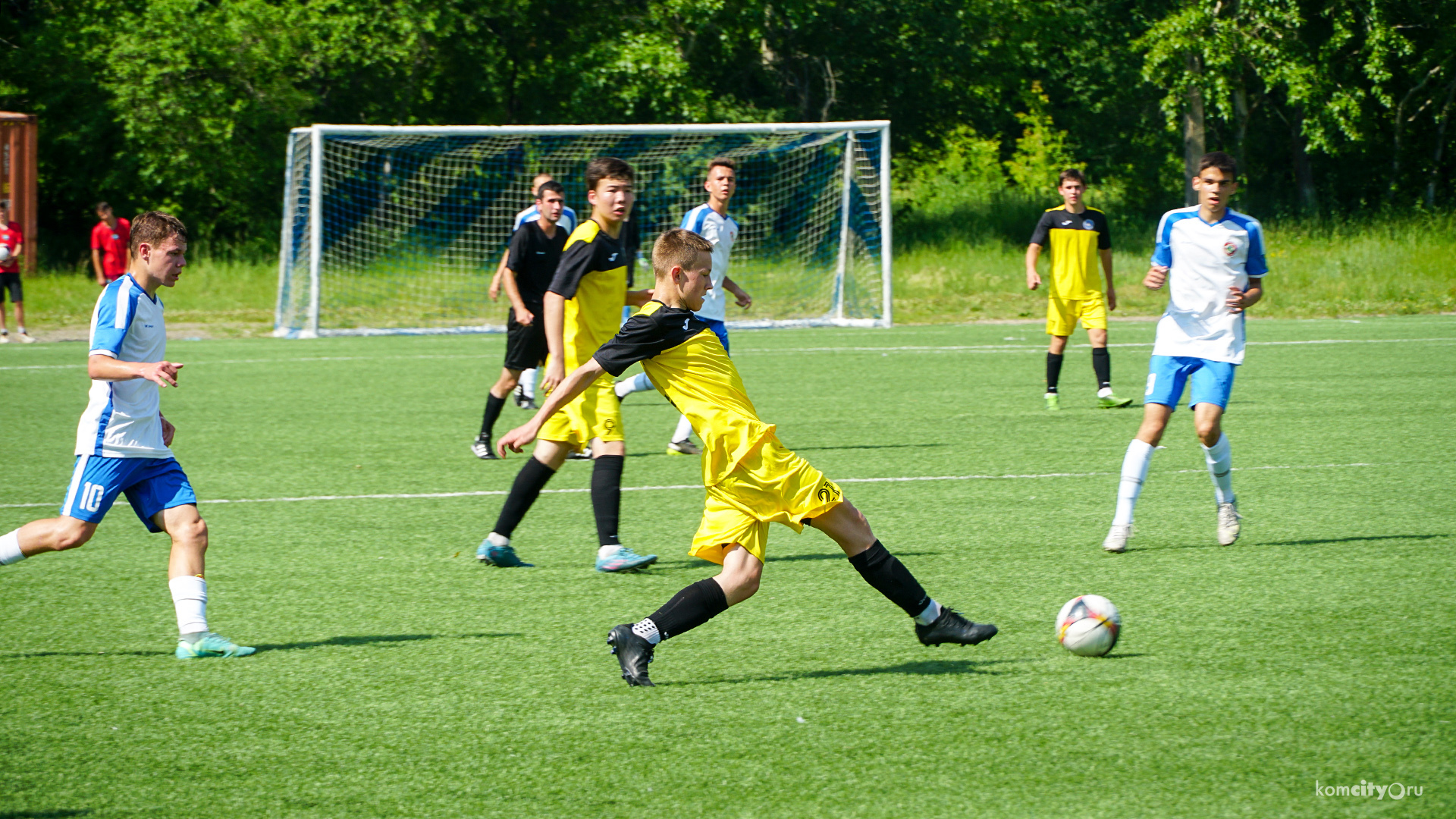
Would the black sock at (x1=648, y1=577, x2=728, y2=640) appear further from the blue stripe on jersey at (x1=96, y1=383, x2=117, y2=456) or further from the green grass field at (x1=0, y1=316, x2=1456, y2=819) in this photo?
the blue stripe on jersey at (x1=96, y1=383, x2=117, y2=456)

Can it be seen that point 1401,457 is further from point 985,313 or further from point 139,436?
point 985,313

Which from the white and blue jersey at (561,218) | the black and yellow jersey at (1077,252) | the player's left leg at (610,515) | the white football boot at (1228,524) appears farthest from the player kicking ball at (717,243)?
the black and yellow jersey at (1077,252)

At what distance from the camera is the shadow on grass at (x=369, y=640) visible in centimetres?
491

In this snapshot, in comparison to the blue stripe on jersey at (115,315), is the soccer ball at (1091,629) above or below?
below

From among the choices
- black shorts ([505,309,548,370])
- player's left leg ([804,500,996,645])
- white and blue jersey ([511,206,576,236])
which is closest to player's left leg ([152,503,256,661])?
player's left leg ([804,500,996,645])

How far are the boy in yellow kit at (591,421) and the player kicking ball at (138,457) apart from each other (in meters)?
1.62

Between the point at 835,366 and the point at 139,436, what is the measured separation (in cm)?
1071

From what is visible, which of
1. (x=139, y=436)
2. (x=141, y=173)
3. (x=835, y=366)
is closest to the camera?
(x=139, y=436)

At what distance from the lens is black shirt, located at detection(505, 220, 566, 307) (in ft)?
29.9

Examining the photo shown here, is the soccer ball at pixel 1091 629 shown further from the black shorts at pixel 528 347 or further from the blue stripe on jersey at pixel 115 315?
the black shorts at pixel 528 347

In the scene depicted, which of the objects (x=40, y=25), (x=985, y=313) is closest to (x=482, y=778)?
(x=985, y=313)

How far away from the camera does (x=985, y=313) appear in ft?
70.0

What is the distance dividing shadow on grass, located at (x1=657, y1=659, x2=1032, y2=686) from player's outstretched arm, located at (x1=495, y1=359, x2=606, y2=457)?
3.06ft

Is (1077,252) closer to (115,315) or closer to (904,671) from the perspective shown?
(904,671)
